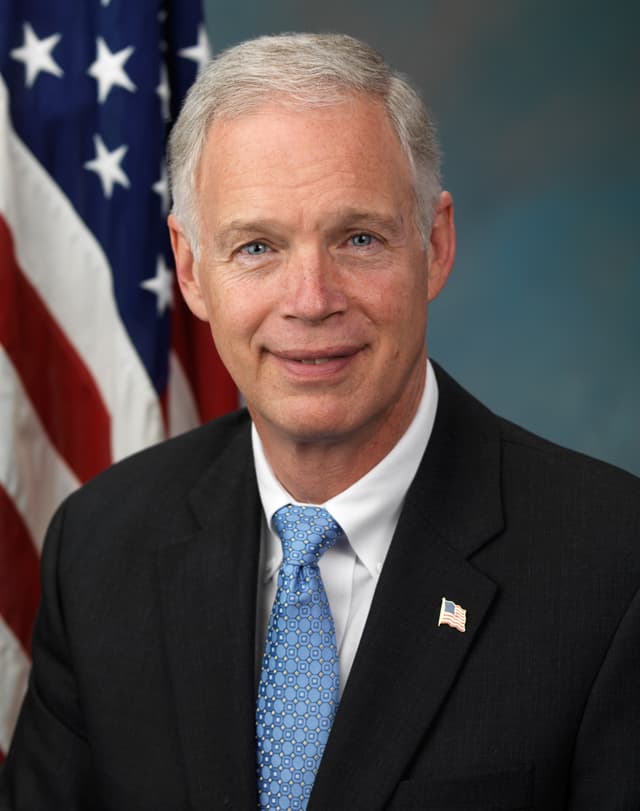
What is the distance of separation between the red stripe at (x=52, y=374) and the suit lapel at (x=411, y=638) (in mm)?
1439

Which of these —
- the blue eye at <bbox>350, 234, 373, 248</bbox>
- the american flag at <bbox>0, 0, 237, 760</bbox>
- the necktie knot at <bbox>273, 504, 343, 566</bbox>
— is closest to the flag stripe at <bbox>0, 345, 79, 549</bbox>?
the american flag at <bbox>0, 0, 237, 760</bbox>

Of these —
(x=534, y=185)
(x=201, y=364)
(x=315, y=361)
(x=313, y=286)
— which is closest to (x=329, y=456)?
(x=315, y=361)

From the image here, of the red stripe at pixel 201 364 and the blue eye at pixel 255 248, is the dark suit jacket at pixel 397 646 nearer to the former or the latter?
the blue eye at pixel 255 248

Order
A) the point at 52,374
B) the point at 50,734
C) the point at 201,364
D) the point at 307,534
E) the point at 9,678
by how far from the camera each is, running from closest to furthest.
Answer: the point at 307,534 < the point at 50,734 < the point at 9,678 < the point at 52,374 < the point at 201,364

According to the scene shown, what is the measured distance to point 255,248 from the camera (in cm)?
236

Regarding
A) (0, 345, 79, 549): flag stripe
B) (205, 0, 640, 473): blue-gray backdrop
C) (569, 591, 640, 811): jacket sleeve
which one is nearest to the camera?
(569, 591, 640, 811): jacket sleeve

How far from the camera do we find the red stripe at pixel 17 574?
3514mm

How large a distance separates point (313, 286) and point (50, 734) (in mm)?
1138

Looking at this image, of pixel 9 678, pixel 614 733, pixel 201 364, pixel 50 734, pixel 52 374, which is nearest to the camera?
pixel 614 733

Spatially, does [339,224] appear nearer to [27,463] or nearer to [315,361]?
[315,361]

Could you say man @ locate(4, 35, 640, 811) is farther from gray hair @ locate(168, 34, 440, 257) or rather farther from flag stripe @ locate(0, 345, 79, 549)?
flag stripe @ locate(0, 345, 79, 549)

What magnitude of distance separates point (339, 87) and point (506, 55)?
2685 mm

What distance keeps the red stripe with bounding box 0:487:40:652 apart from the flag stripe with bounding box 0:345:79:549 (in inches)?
1.0

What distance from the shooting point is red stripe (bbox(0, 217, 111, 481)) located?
3.48 m
